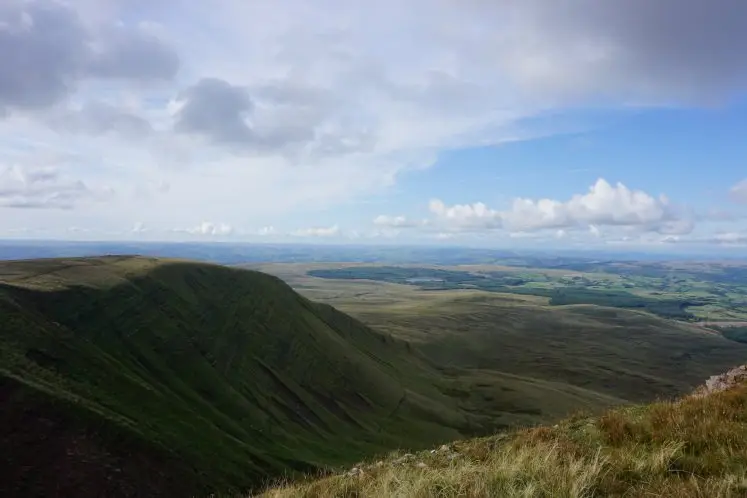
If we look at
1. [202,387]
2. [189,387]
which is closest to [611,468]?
[189,387]

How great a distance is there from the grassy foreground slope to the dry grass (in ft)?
112

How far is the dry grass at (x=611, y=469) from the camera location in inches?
310

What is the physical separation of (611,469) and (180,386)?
62.9m

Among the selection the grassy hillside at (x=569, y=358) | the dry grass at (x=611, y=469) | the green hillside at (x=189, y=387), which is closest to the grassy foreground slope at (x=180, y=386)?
the green hillside at (x=189, y=387)

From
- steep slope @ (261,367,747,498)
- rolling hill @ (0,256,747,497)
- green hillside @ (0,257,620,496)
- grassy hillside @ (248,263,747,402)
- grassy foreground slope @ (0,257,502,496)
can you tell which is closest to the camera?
steep slope @ (261,367,747,498)

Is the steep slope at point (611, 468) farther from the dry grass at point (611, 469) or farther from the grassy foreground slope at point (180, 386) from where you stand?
the grassy foreground slope at point (180, 386)

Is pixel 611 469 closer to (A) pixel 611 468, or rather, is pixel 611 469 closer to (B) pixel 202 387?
(A) pixel 611 468

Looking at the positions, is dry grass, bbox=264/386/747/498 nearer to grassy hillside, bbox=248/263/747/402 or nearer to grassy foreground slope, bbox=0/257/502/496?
grassy foreground slope, bbox=0/257/502/496

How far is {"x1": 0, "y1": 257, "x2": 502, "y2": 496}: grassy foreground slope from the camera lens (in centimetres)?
3856

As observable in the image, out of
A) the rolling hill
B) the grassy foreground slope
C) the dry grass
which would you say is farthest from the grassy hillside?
the dry grass

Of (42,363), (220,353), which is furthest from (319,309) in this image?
(42,363)

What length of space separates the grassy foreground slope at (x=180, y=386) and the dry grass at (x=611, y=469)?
112 ft

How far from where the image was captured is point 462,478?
8.79 m

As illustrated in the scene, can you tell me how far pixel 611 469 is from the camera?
8625mm
